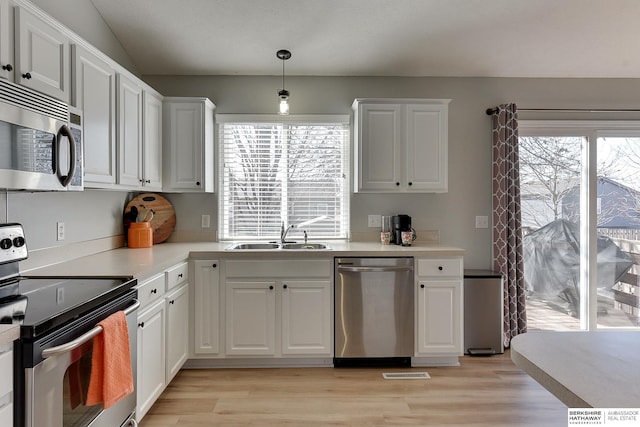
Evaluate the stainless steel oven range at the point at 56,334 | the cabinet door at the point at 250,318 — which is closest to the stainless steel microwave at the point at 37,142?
the stainless steel oven range at the point at 56,334

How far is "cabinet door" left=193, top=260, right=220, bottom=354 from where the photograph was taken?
2750 millimetres

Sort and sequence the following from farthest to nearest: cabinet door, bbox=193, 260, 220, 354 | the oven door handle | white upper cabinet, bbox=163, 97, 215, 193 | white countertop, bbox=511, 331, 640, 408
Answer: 1. white upper cabinet, bbox=163, 97, 215, 193
2. cabinet door, bbox=193, 260, 220, 354
3. the oven door handle
4. white countertop, bbox=511, 331, 640, 408

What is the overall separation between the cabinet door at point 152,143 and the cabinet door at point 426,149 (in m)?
2.09

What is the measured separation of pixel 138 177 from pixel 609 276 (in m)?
4.36

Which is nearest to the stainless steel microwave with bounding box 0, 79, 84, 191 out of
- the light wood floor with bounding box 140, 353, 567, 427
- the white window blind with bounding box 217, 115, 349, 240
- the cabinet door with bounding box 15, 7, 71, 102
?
the cabinet door with bounding box 15, 7, 71, 102

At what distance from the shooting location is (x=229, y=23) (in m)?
2.76

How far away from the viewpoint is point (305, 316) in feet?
9.15

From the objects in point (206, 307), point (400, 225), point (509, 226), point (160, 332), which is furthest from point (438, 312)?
point (160, 332)

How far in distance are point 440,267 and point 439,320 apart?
0.42 metres

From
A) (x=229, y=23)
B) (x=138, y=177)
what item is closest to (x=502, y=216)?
(x=229, y=23)

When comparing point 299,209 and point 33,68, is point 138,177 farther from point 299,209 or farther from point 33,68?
point 299,209

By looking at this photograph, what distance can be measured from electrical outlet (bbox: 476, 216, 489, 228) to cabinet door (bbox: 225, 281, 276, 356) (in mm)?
2059

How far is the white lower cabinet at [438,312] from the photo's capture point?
283 cm

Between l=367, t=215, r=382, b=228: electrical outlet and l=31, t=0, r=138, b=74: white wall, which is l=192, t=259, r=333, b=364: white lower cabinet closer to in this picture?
l=367, t=215, r=382, b=228: electrical outlet
